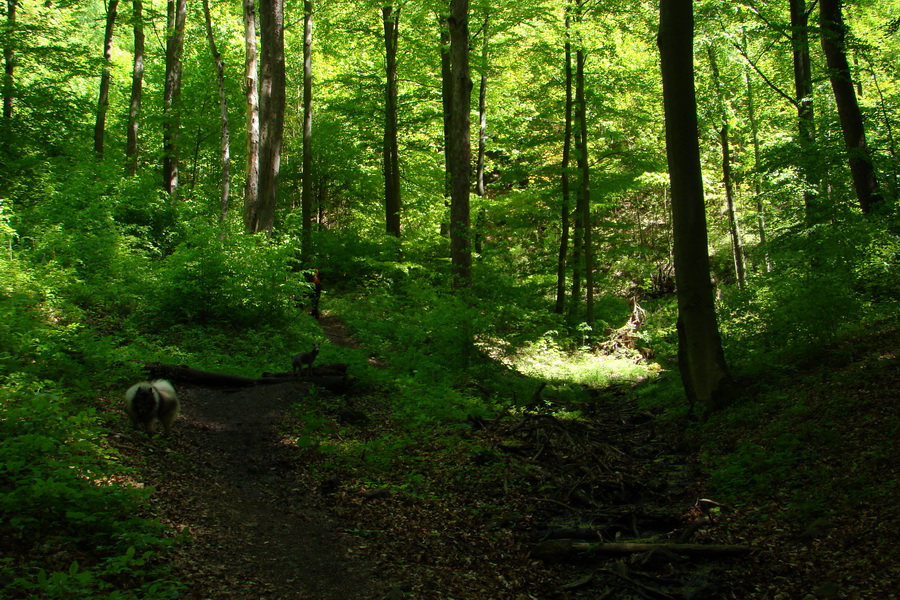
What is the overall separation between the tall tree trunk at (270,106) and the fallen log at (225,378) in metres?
6.96

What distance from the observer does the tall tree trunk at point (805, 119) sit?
1194 cm

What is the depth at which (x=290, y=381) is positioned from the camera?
356 inches

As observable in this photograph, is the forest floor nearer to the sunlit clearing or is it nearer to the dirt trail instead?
the dirt trail

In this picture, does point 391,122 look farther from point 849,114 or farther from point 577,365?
point 849,114

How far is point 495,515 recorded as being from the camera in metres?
6.05

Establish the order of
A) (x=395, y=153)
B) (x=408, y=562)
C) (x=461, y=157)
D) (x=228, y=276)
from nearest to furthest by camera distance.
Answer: (x=408, y=562), (x=228, y=276), (x=461, y=157), (x=395, y=153)

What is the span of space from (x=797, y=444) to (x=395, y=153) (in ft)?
52.9

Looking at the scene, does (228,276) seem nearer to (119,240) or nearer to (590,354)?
(119,240)

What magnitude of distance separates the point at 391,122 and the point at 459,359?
466 inches

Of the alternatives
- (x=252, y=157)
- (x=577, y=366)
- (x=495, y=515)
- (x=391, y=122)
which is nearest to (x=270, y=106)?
(x=252, y=157)

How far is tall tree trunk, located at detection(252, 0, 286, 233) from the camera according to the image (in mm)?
15242

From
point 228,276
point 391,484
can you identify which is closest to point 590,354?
point 228,276

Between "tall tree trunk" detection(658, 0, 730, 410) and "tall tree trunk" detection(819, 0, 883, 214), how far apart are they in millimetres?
4481

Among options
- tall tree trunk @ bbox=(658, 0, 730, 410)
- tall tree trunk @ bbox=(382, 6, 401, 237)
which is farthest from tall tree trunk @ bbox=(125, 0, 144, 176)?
tall tree trunk @ bbox=(658, 0, 730, 410)
